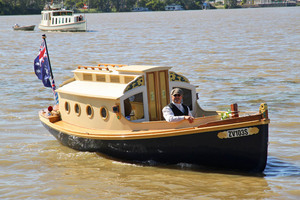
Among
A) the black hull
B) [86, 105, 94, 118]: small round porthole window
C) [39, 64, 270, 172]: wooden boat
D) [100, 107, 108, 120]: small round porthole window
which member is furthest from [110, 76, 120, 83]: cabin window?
the black hull

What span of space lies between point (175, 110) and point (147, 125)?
0.78 m

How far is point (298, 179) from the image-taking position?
40.0 feet

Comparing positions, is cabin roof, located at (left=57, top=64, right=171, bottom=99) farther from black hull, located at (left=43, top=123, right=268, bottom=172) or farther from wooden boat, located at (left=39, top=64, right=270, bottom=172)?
black hull, located at (left=43, top=123, right=268, bottom=172)

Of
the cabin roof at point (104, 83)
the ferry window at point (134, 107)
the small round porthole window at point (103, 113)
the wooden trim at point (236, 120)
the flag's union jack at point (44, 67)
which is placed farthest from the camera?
the flag's union jack at point (44, 67)

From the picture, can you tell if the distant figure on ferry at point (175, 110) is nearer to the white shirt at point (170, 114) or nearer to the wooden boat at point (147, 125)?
the white shirt at point (170, 114)

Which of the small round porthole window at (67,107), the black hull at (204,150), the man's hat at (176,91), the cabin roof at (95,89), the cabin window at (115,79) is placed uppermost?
the cabin window at (115,79)

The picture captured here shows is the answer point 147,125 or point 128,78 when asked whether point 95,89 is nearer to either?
point 128,78

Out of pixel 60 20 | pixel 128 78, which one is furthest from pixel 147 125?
pixel 60 20

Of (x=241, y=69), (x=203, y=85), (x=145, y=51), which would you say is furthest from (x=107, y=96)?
(x=145, y=51)

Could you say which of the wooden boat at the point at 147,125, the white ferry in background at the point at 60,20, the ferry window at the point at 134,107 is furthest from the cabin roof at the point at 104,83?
the white ferry in background at the point at 60,20

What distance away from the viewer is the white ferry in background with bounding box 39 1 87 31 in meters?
77.1

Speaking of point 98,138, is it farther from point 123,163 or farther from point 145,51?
point 145,51

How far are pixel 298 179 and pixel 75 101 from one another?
6.09 m

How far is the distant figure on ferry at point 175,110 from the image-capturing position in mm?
12336
